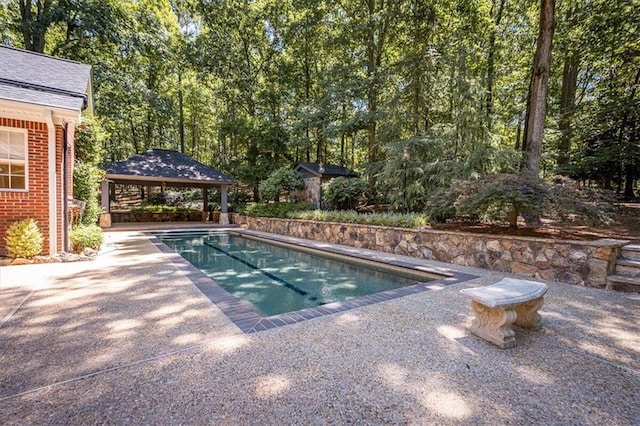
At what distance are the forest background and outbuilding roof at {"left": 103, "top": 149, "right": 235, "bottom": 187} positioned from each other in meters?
1.26

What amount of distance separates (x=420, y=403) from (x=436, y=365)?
59 cm

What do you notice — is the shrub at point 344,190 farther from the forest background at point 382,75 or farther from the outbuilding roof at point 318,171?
the outbuilding roof at point 318,171

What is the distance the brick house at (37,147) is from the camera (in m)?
6.21

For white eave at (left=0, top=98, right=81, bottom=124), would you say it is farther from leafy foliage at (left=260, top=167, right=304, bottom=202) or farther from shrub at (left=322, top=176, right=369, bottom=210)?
leafy foliage at (left=260, top=167, right=304, bottom=202)

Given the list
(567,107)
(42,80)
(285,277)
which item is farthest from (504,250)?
(567,107)

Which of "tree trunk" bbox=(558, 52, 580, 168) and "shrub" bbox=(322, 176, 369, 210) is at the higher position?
"tree trunk" bbox=(558, 52, 580, 168)

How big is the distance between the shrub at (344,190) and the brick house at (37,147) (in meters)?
9.13

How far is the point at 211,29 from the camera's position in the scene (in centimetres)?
2011

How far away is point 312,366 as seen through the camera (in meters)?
2.60

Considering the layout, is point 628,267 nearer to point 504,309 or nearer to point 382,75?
point 504,309

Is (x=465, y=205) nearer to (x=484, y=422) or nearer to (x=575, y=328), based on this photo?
(x=575, y=328)

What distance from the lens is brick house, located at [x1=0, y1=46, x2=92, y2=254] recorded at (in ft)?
20.4

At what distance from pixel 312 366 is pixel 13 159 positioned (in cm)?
812

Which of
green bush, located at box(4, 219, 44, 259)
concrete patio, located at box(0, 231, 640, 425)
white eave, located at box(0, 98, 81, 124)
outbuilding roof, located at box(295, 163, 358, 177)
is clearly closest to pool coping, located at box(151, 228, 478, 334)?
concrete patio, located at box(0, 231, 640, 425)
